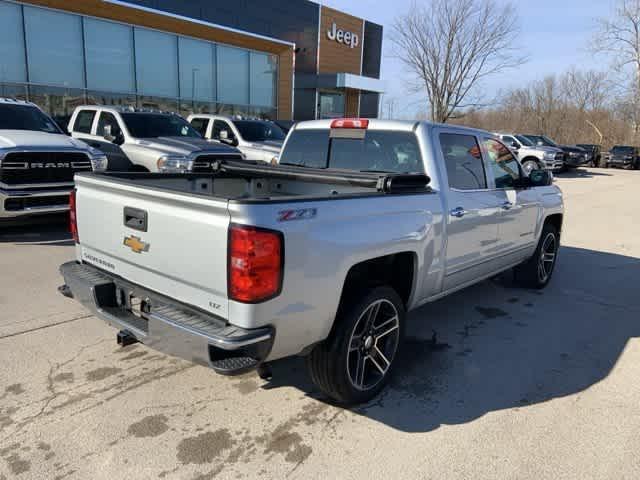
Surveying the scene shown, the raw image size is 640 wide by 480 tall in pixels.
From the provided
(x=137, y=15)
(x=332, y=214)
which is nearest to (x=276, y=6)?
(x=137, y=15)

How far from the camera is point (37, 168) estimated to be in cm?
709

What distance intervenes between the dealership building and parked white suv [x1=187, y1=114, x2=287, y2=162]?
16.6 feet

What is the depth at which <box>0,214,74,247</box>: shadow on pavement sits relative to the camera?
23.7ft

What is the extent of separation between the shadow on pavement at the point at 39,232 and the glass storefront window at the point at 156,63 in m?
11.2

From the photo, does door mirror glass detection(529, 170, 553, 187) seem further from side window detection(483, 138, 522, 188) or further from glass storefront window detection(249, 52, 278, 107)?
glass storefront window detection(249, 52, 278, 107)

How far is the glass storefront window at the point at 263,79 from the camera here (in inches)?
910

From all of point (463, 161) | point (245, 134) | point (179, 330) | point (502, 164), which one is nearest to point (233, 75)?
point (245, 134)

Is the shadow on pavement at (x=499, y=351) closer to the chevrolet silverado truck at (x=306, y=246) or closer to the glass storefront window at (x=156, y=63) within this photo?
the chevrolet silverado truck at (x=306, y=246)

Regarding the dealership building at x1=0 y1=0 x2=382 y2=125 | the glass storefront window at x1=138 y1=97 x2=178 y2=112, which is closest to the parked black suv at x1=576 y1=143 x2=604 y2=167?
the dealership building at x1=0 y1=0 x2=382 y2=125

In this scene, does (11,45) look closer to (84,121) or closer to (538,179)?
(84,121)

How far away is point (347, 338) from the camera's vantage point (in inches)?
121

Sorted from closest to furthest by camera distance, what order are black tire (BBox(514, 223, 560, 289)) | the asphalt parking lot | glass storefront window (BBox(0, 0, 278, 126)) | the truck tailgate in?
the truck tailgate < the asphalt parking lot < black tire (BBox(514, 223, 560, 289)) < glass storefront window (BBox(0, 0, 278, 126))

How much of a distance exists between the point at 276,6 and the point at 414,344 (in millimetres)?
22385

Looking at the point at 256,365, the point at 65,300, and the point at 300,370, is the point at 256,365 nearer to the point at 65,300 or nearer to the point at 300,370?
the point at 300,370
